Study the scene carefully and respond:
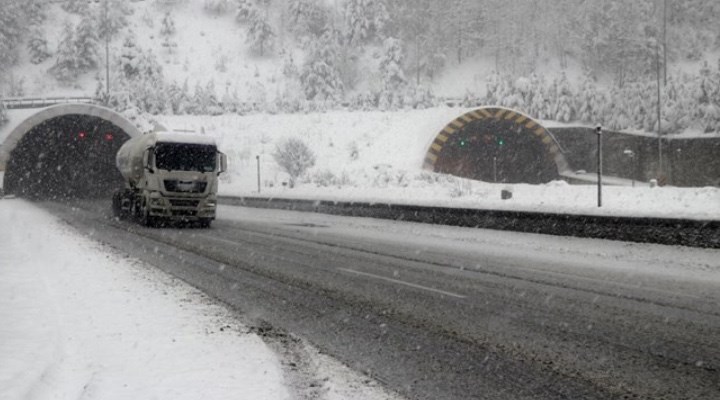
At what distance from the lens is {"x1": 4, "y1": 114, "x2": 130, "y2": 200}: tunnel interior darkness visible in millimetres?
45281

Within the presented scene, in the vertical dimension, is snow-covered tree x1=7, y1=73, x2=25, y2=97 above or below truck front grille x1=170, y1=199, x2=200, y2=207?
above

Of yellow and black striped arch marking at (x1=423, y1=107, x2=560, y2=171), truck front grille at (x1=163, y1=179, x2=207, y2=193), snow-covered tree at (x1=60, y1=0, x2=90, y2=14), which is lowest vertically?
truck front grille at (x1=163, y1=179, x2=207, y2=193)

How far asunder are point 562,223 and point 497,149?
27.1m

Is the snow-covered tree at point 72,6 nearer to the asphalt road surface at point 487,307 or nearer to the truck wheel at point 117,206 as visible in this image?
the truck wheel at point 117,206

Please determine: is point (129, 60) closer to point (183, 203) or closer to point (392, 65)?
point (392, 65)

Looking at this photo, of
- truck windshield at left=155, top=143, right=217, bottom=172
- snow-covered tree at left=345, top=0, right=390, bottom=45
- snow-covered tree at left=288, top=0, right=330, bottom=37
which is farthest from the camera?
snow-covered tree at left=288, top=0, right=330, bottom=37

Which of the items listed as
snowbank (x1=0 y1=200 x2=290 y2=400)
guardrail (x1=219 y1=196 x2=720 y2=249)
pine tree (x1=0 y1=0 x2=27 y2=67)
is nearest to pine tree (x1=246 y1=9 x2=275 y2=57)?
pine tree (x1=0 y1=0 x2=27 y2=67)

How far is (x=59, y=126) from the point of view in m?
45.4

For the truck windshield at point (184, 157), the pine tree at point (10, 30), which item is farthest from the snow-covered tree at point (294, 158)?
the pine tree at point (10, 30)

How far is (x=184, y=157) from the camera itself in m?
20.1

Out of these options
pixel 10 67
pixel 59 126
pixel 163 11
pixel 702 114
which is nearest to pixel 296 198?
pixel 59 126

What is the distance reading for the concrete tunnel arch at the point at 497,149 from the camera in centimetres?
3800

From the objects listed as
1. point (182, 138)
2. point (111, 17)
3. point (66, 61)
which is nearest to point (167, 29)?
point (111, 17)

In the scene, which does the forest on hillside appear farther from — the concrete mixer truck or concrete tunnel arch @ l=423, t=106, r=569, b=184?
the concrete mixer truck
